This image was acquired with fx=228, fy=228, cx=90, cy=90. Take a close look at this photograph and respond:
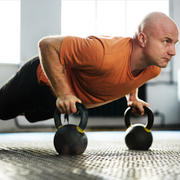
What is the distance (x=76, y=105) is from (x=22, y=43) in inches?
107

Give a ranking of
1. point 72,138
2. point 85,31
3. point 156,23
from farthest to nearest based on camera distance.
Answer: point 85,31 < point 156,23 < point 72,138

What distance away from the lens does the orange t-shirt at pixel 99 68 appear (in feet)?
3.12

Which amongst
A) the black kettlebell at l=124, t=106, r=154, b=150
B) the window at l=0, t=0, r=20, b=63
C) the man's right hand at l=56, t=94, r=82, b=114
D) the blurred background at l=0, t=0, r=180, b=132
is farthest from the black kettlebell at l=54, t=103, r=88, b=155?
the window at l=0, t=0, r=20, b=63

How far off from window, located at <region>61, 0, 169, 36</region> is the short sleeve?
2.79 metres

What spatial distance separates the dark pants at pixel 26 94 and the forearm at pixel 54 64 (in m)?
0.26

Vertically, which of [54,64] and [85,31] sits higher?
[85,31]

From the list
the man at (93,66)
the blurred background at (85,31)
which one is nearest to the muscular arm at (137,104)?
the man at (93,66)

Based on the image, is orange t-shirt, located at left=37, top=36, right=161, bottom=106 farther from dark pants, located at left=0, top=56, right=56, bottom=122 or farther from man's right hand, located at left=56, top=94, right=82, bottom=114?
man's right hand, located at left=56, top=94, right=82, bottom=114

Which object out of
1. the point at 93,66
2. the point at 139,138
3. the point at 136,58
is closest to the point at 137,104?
the point at 139,138

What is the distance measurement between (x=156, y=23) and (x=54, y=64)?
0.47 m

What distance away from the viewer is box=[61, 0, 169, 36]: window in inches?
146

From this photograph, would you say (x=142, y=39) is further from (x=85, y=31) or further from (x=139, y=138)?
(x=85, y=31)

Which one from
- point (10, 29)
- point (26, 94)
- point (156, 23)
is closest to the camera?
point (156, 23)

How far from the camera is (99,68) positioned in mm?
980
